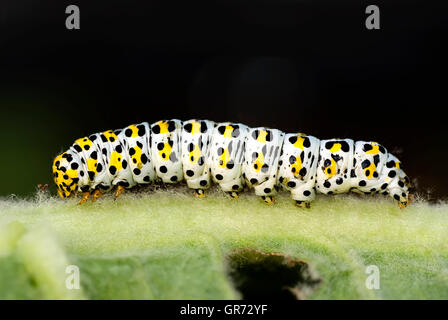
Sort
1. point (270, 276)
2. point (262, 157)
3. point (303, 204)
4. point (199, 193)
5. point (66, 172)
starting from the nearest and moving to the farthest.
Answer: point (270, 276) < point (303, 204) < point (199, 193) < point (262, 157) < point (66, 172)

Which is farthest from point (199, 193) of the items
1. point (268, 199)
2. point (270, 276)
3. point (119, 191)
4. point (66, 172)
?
point (66, 172)

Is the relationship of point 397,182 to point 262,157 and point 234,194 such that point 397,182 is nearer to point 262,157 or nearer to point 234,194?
point 262,157

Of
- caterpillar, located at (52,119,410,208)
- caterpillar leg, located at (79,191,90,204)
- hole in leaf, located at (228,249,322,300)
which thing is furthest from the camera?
caterpillar, located at (52,119,410,208)

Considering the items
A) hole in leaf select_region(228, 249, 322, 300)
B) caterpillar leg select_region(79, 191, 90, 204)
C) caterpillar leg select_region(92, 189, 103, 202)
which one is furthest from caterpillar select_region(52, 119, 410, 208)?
hole in leaf select_region(228, 249, 322, 300)

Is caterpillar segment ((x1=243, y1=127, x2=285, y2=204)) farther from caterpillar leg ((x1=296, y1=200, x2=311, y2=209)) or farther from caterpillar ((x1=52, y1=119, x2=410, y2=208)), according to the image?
caterpillar leg ((x1=296, y1=200, x2=311, y2=209))

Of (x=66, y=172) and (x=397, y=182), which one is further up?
(x=66, y=172)

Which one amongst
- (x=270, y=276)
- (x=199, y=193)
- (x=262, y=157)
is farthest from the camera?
(x=262, y=157)
